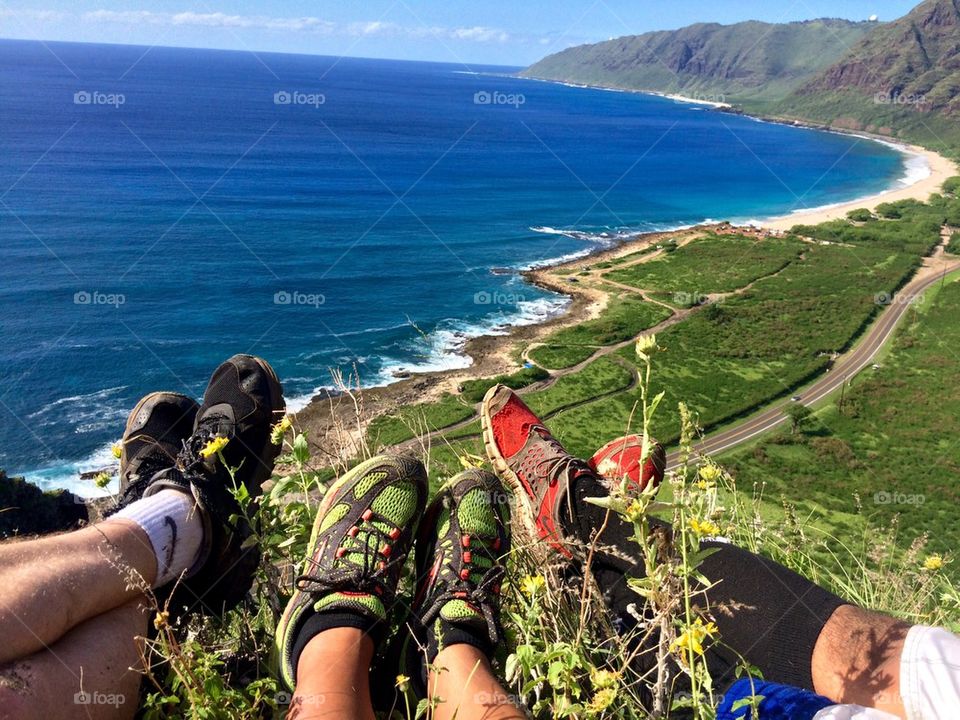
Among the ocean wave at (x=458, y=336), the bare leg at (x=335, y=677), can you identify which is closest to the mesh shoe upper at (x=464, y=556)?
the bare leg at (x=335, y=677)

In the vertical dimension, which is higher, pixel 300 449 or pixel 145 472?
pixel 300 449

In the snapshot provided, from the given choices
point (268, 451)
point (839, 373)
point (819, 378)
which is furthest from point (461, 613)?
point (839, 373)

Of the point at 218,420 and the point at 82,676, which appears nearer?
the point at 82,676

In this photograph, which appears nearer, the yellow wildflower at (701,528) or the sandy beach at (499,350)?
the yellow wildflower at (701,528)

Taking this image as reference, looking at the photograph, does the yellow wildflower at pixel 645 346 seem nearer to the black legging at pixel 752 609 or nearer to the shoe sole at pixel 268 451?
the black legging at pixel 752 609

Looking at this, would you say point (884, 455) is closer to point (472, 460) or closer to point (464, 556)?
point (472, 460)

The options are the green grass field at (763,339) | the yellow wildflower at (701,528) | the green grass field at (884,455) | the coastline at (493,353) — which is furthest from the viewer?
the green grass field at (763,339)

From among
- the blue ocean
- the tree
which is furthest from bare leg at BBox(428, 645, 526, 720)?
the tree

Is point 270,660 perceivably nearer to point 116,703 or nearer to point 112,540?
point 116,703
